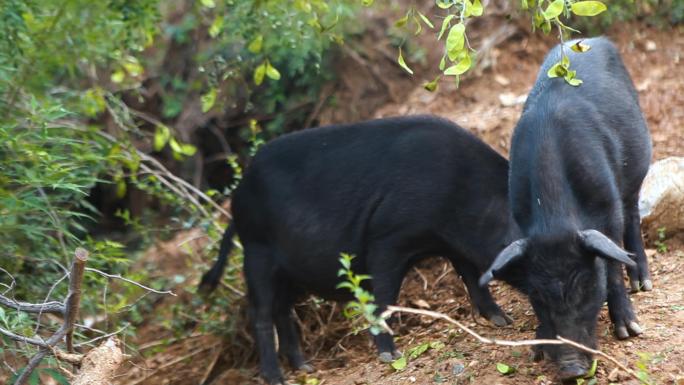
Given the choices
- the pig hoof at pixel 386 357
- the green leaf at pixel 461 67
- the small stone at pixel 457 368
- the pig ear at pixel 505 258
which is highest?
the green leaf at pixel 461 67

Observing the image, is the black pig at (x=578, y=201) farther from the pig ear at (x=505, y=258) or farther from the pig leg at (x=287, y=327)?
the pig leg at (x=287, y=327)

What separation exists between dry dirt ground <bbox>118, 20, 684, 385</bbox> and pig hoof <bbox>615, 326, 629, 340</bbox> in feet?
0.10

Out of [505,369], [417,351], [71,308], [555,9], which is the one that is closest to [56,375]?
[71,308]

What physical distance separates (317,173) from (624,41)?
378 centimetres

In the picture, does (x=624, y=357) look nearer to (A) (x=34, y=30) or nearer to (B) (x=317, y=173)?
(B) (x=317, y=173)

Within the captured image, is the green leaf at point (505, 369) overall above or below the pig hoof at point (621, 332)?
below

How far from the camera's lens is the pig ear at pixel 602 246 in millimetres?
4672

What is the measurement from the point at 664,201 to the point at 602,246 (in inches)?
79.6

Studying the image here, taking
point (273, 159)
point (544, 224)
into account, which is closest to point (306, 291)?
point (273, 159)

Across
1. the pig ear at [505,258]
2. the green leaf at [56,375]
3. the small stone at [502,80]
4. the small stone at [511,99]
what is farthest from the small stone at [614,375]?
the small stone at [502,80]

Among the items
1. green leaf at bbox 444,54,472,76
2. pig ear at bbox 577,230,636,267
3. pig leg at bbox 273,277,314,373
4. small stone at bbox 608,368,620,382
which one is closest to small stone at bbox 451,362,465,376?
small stone at bbox 608,368,620,382

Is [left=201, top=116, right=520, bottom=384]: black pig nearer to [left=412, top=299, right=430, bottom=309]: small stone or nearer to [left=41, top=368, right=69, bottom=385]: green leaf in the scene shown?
[left=412, top=299, right=430, bottom=309]: small stone

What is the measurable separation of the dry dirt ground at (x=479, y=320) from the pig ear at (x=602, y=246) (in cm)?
46

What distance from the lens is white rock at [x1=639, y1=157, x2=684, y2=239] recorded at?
6.53 m
